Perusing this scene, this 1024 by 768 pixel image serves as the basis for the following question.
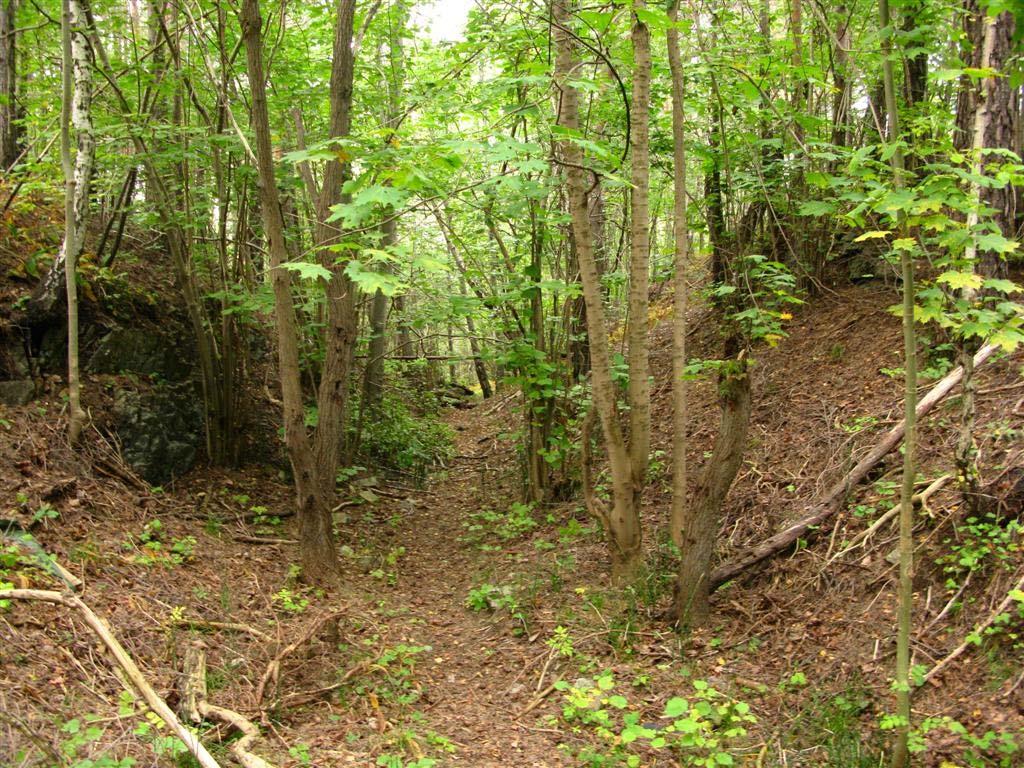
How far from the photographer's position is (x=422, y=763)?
146 inches

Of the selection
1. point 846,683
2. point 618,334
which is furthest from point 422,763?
point 618,334

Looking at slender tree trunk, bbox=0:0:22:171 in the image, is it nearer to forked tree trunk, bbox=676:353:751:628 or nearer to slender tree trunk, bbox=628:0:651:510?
slender tree trunk, bbox=628:0:651:510

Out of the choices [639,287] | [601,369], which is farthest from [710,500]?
[639,287]

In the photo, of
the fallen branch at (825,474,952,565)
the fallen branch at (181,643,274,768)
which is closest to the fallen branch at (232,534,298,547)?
the fallen branch at (181,643,274,768)

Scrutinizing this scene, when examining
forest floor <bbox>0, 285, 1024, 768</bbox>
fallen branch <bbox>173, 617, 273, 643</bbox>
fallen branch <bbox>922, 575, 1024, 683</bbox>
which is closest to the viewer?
forest floor <bbox>0, 285, 1024, 768</bbox>

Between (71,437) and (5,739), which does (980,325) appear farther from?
(71,437)

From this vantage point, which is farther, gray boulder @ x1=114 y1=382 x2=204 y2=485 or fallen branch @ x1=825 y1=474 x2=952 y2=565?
gray boulder @ x1=114 y1=382 x2=204 y2=485

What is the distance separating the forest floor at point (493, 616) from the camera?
3836mm

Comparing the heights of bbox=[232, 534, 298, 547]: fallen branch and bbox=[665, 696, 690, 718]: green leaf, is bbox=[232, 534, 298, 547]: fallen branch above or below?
above

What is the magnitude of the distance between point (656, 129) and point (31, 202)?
22.7 feet

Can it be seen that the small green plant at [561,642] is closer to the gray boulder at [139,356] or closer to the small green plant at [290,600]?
the small green plant at [290,600]

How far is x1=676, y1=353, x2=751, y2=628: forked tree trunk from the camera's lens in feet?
16.7

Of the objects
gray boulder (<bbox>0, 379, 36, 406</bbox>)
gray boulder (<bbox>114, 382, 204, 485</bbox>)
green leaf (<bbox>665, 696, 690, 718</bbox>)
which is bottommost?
green leaf (<bbox>665, 696, 690, 718</bbox>)

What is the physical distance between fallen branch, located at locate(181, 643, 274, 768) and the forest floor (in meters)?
0.08
